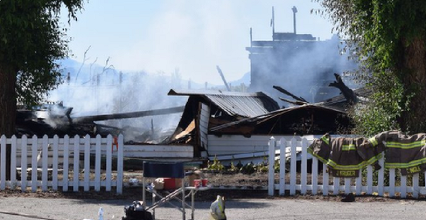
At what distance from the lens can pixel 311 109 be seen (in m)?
22.1

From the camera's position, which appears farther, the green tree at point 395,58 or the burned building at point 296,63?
the burned building at point 296,63

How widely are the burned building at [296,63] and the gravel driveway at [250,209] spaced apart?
4297 cm

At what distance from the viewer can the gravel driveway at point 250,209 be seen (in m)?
10.5

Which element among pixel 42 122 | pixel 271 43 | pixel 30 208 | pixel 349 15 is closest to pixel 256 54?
pixel 271 43

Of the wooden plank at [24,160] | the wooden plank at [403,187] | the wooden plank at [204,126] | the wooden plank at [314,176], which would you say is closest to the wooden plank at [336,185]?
the wooden plank at [314,176]

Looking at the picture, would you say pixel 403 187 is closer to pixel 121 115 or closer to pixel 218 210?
pixel 218 210

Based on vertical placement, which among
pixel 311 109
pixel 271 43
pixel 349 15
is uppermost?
pixel 271 43

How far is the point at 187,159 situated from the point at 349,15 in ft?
24.2

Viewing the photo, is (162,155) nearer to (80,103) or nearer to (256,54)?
(80,103)

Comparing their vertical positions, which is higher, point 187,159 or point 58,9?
point 58,9

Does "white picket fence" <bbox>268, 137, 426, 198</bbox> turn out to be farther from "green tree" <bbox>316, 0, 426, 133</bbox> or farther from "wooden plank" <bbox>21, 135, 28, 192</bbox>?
"wooden plank" <bbox>21, 135, 28, 192</bbox>

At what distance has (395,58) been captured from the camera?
14266 mm

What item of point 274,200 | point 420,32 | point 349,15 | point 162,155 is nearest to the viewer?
point 274,200

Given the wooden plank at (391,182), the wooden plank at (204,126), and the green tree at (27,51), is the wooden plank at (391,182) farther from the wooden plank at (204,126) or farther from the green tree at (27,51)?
the wooden plank at (204,126)
